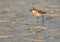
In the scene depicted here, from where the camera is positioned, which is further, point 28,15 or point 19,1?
point 19,1

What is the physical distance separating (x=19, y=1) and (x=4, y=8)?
2597 mm

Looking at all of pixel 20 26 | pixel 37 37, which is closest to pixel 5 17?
pixel 20 26

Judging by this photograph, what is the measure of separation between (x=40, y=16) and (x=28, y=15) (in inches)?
23.2

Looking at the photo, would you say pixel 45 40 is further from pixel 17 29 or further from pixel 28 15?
pixel 28 15

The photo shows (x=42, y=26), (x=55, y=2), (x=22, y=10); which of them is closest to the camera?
(x=42, y=26)

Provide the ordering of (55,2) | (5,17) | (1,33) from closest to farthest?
(1,33) → (5,17) → (55,2)

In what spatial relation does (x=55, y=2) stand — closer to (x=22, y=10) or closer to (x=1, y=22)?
(x=22, y=10)

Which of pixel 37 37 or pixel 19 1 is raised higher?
pixel 19 1

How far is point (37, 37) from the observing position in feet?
37.3

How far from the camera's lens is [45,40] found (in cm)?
1102

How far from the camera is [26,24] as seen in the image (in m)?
13.3

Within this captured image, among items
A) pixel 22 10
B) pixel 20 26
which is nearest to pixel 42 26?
pixel 20 26

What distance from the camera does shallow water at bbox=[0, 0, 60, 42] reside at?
11.4m

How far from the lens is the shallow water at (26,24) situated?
11375mm
